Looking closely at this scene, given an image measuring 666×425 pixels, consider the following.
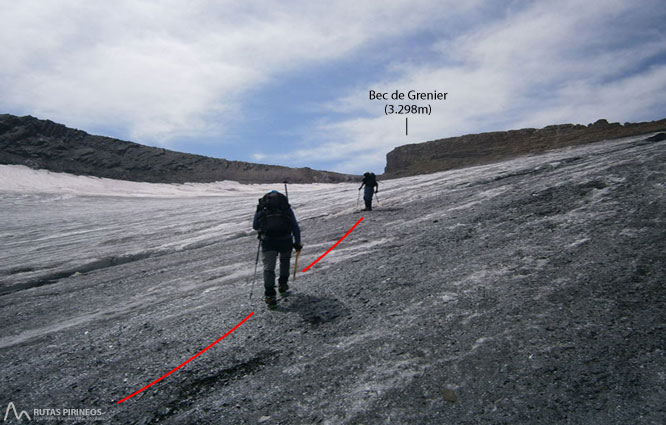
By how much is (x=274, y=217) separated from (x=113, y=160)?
59.4 m

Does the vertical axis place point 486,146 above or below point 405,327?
above

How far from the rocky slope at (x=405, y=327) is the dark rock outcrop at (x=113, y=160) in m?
47.6

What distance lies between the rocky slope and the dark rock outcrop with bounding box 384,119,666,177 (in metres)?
39.3

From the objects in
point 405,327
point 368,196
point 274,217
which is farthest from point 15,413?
point 368,196

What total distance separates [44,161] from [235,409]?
61.2 m

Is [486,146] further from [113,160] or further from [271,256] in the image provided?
[271,256]

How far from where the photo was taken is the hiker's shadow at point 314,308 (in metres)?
6.82

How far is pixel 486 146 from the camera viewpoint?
62344 mm

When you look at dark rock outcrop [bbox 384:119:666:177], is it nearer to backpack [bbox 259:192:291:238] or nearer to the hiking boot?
backpack [bbox 259:192:291:238]

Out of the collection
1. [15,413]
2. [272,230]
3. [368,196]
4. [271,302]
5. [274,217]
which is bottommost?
[15,413]

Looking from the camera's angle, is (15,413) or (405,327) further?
(405,327)

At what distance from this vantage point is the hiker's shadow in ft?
22.4

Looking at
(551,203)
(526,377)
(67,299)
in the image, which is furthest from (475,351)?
(67,299)

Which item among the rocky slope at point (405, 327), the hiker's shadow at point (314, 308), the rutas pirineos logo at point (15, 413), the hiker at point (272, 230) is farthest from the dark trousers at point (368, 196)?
the rutas pirineos logo at point (15, 413)
